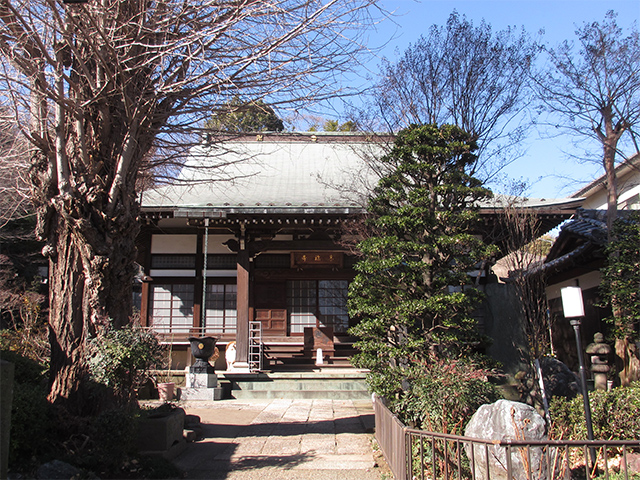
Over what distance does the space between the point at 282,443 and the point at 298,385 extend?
401cm

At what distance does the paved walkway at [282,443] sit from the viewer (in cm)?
507

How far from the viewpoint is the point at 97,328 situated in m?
5.27

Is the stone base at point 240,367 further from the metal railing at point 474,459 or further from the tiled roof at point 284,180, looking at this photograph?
the metal railing at point 474,459

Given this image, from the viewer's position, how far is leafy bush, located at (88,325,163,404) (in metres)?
4.94

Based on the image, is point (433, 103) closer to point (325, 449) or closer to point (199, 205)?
point (199, 205)

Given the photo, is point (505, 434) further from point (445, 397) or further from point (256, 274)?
point (256, 274)

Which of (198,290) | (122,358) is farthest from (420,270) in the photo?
(198,290)

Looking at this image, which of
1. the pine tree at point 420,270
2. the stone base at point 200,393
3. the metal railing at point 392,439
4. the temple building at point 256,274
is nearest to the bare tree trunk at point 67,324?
the metal railing at point 392,439

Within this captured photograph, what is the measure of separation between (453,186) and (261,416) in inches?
196

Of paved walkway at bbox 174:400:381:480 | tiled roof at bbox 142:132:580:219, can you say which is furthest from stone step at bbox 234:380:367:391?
tiled roof at bbox 142:132:580:219

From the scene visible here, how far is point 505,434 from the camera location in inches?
177

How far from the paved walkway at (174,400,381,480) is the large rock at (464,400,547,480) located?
1140 millimetres

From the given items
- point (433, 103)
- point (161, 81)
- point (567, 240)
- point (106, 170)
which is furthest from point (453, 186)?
point (567, 240)

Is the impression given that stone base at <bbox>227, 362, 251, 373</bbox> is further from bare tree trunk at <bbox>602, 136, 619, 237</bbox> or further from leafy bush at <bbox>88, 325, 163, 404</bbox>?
bare tree trunk at <bbox>602, 136, 619, 237</bbox>
